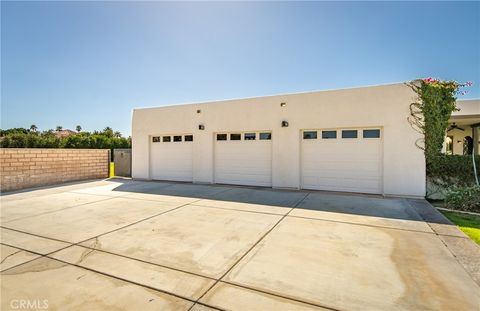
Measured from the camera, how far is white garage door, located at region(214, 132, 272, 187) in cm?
1016

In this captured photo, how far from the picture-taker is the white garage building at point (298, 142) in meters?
8.18

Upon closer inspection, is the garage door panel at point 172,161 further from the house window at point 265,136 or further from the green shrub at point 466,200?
the green shrub at point 466,200

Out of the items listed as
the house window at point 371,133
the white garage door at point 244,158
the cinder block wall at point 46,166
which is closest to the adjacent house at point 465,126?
the house window at point 371,133

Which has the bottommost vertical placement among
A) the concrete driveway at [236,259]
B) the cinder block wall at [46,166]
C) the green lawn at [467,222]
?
the green lawn at [467,222]

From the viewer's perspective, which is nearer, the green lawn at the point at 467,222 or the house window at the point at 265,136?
the green lawn at the point at 467,222

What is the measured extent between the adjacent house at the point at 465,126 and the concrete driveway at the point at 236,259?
7.08 meters

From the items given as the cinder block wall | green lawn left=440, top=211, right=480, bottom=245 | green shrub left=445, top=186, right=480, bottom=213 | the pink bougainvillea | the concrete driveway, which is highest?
the pink bougainvillea

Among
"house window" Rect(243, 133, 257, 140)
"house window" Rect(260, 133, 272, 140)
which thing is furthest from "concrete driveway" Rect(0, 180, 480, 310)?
"house window" Rect(243, 133, 257, 140)

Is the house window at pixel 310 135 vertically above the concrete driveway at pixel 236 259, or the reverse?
the house window at pixel 310 135

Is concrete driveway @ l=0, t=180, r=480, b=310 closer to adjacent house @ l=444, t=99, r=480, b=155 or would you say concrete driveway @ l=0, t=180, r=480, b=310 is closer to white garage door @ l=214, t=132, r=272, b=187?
white garage door @ l=214, t=132, r=272, b=187

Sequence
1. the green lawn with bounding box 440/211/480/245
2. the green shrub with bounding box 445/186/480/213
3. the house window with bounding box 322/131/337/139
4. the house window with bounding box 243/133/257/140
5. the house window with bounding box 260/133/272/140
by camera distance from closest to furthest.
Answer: the green lawn with bounding box 440/211/480/245
the green shrub with bounding box 445/186/480/213
the house window with bounding box 322/131/337/139
the house window with bounding box 260/133/272/140
the house window with bounding box 243/133/257/140

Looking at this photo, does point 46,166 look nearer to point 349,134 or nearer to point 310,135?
point 310,135

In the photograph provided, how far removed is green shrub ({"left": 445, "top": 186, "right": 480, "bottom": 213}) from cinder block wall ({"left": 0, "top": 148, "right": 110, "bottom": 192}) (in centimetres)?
1491

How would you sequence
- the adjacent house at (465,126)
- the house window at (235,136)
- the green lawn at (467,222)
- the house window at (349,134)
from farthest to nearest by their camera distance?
the adjacent house at (465,126) < the house window at (235,136) < the house window at (349,134) < the green lawn at (467,222)
